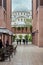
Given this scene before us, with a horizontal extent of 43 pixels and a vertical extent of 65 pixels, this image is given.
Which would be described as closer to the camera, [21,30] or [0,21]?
[0,21]

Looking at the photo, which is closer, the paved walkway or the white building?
the paved walkway

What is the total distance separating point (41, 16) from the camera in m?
47.0

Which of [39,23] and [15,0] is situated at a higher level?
[15,0]

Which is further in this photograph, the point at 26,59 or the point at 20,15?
the point at 20,15

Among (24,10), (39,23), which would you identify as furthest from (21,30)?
(39,23)

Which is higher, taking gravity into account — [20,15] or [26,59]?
[20,15]

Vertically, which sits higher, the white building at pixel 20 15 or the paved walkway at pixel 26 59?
the white building at pixel 20 15

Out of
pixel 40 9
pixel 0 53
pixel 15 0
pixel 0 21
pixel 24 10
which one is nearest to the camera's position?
pixel 0 53

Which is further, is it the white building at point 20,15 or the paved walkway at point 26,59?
the white building at point 20,15

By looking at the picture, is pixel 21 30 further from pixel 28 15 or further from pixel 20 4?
pixel 20 4

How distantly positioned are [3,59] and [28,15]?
68.0m

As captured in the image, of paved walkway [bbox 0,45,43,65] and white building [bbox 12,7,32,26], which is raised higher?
white building [bbox 12,7,32,26]

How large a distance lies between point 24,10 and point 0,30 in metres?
73.0

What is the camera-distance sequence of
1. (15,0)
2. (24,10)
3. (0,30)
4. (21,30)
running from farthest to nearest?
1. (24,10)
2. (15,0)
3. (21,30)
4. (0,30)
